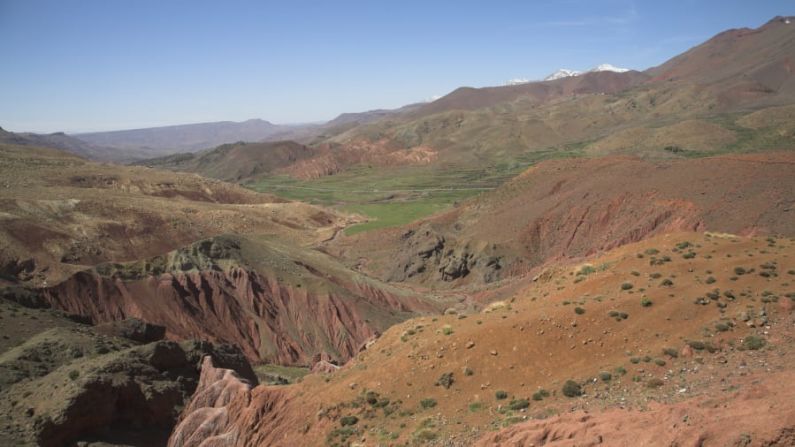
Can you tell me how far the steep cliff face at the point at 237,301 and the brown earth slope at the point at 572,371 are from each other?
1993 cm

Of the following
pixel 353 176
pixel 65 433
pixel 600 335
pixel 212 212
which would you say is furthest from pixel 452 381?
pixel 353 176

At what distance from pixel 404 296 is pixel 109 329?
95.6 ft

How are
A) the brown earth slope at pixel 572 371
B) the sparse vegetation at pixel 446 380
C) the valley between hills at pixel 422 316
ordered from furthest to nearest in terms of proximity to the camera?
1. the sparse vegetation at pixel 446 380
2. the valley between hills at pixel 422 316
3. the brown earth slope at pixel 572 371

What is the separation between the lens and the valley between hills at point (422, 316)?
55.7 feet

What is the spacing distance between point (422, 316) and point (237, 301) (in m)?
18.5

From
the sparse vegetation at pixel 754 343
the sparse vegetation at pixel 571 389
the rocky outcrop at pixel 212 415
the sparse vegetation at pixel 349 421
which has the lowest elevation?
the rocky outcrop at pixel 212 415

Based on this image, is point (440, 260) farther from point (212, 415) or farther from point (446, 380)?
point (446, 380)

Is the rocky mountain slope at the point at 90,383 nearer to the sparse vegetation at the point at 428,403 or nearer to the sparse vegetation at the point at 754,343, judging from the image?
the sparse vegetation at the point at 428,403

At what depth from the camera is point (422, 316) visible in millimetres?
35750

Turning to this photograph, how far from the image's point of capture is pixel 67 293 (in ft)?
132

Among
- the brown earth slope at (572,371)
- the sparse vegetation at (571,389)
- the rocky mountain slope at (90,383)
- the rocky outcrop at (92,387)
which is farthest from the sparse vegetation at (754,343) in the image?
the rocky outcrop at (92,387)

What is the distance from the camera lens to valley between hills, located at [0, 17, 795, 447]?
1697 cm

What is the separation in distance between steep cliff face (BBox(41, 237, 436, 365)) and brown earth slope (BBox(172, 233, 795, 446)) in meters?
19.9

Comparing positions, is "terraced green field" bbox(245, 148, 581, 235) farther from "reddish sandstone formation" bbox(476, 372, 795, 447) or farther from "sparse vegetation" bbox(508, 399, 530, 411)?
"reddish sandstone formation" bbox(476, 372, 795, 447)
